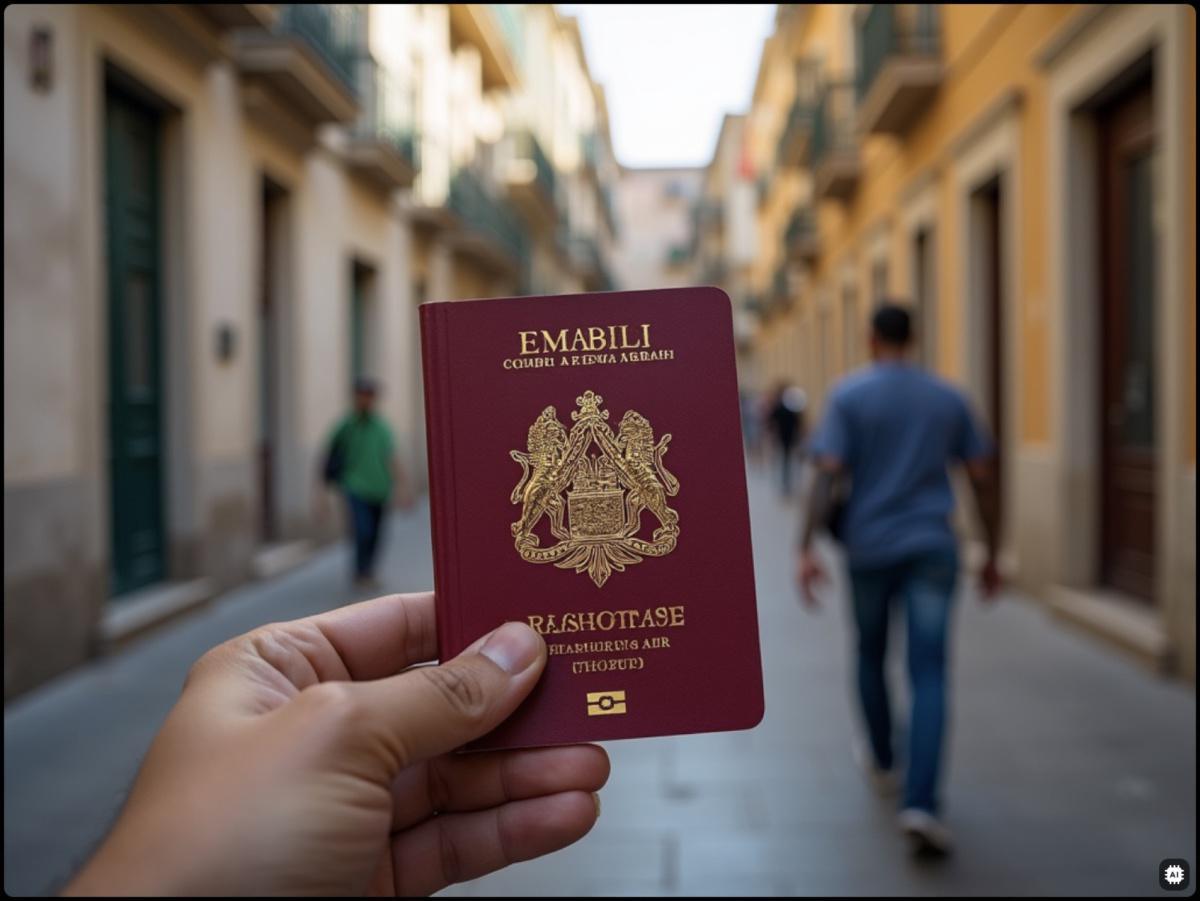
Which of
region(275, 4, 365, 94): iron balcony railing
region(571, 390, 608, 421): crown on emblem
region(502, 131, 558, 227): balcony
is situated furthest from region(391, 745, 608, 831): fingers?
region(502, 131, 558, 227): balcony

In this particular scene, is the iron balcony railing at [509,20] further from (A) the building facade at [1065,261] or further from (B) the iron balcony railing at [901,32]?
(B) the iron balcony railing at [901,32]

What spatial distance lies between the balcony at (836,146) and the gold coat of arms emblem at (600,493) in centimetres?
1506

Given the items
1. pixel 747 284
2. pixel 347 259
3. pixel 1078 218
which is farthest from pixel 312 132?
pixel 747 284

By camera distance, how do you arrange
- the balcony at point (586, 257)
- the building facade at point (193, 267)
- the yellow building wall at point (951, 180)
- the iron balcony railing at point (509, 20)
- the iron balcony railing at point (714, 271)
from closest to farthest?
the iron balcony railing at point (509, 20) → the building facade at point (193, 267) → the yellow building wall at point (951, 180) → the balcony at point (586, 257) → the iron balcony railing at point (714, 271)

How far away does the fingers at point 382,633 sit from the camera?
1487 mm

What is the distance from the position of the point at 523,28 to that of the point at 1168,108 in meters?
3.76

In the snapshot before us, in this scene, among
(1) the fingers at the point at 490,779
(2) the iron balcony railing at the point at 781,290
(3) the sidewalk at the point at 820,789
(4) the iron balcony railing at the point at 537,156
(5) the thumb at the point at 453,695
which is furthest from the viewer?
(2) the iron balcony railing at the point at 781,290

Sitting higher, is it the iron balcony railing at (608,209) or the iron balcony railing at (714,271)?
the iron balcony railing at (608,209)

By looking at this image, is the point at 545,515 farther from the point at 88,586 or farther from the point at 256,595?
the point at 256,595

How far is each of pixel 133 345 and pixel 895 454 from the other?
18.1ft

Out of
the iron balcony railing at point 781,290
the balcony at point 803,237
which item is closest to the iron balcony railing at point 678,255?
the iron balcony railing at point 781,290

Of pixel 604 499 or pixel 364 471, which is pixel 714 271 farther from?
pixel 604 499

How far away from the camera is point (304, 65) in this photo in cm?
940

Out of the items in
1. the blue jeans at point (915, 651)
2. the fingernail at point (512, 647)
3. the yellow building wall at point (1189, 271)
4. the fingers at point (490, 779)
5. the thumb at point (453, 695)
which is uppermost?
the yellow building wall at point (1189, 271)
